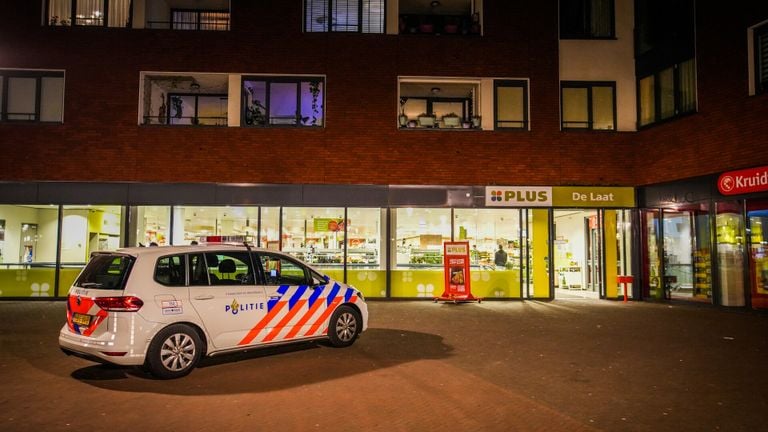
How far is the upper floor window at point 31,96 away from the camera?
15477mm

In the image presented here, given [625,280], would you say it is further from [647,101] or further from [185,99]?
[185,99]

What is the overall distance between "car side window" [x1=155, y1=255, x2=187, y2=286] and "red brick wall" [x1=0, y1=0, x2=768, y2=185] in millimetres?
8573

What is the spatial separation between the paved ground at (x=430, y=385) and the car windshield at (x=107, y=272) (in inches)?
45.9

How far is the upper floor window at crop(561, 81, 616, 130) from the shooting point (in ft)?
53.7

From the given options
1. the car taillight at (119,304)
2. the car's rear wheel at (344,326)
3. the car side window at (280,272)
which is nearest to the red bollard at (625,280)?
the car's rear wheel at (344,326)

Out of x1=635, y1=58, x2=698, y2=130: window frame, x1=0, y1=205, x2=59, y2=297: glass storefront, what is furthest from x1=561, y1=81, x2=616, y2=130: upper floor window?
x1=0, y1=205, x2=59, y2=297: glass storefront

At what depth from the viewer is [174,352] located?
6816 millimetres

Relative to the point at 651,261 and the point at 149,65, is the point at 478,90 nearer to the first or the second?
the point at 651,261

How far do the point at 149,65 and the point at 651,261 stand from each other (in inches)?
611

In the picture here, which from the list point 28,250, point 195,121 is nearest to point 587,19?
point 195,121

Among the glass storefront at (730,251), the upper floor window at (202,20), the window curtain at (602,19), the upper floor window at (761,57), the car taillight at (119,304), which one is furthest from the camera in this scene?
the upper floor window at (202,20)

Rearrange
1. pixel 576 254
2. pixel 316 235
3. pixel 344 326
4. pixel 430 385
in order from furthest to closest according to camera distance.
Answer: pixel 576 254
pixel 316 235
pixel 344 326
pixel 430 385

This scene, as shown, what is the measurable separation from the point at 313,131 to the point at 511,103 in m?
5.90

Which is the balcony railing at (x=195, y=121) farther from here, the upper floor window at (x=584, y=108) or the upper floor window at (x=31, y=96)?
the upper floor window at (x=584, y=108)
